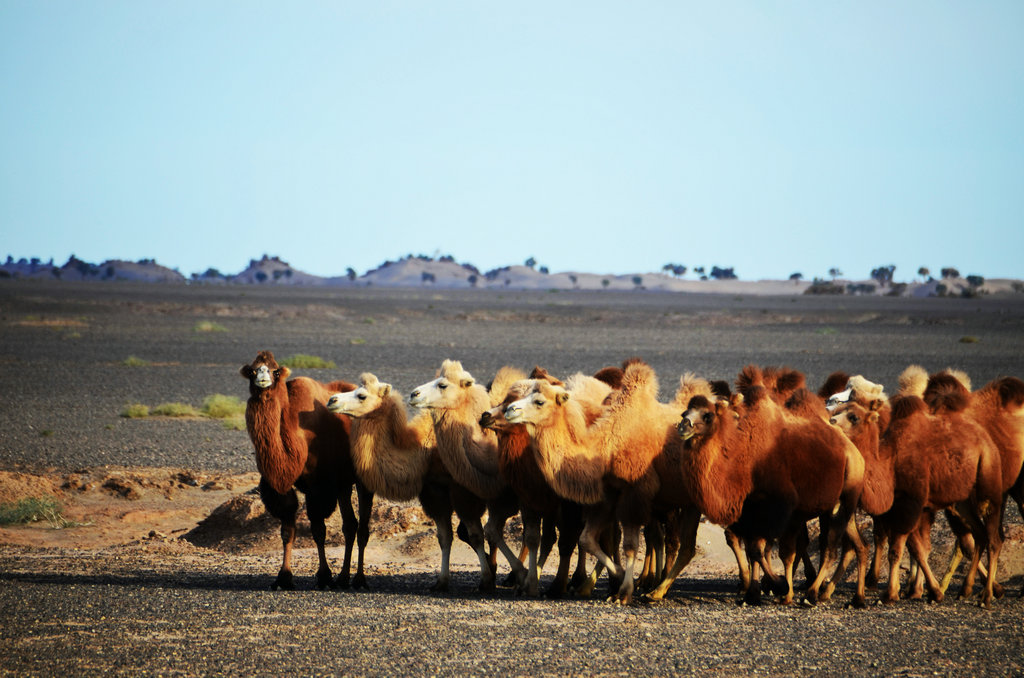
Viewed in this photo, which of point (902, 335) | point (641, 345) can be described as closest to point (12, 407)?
point (641, 345)

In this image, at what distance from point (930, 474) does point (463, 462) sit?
4321mm

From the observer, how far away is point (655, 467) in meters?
11.0

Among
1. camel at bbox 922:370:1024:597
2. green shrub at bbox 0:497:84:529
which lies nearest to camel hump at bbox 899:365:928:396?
camel at bbox 922:370:1024:597

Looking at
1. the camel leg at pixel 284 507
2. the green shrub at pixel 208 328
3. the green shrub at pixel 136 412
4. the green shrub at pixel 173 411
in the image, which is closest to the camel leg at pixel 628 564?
the camel leg at pixel 284 507

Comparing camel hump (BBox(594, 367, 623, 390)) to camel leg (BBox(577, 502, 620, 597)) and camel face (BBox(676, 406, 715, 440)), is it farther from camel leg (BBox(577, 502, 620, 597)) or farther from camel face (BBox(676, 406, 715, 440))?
camel face (BBox(676, 406, 715, 440))

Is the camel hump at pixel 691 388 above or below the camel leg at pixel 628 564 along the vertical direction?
above

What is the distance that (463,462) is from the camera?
1134 centimetres

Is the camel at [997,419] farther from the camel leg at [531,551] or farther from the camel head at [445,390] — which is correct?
the camel head at [445,390]

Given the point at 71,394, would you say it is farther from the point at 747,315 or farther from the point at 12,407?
the point at 747,315

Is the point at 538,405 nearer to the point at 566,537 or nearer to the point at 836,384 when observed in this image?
the point at 566,537

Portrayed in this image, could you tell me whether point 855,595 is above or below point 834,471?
below

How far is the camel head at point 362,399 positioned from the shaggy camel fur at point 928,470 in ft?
14.3

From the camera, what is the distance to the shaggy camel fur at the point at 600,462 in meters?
10.7

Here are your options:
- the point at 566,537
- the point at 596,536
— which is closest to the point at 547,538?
the point at 566,537
